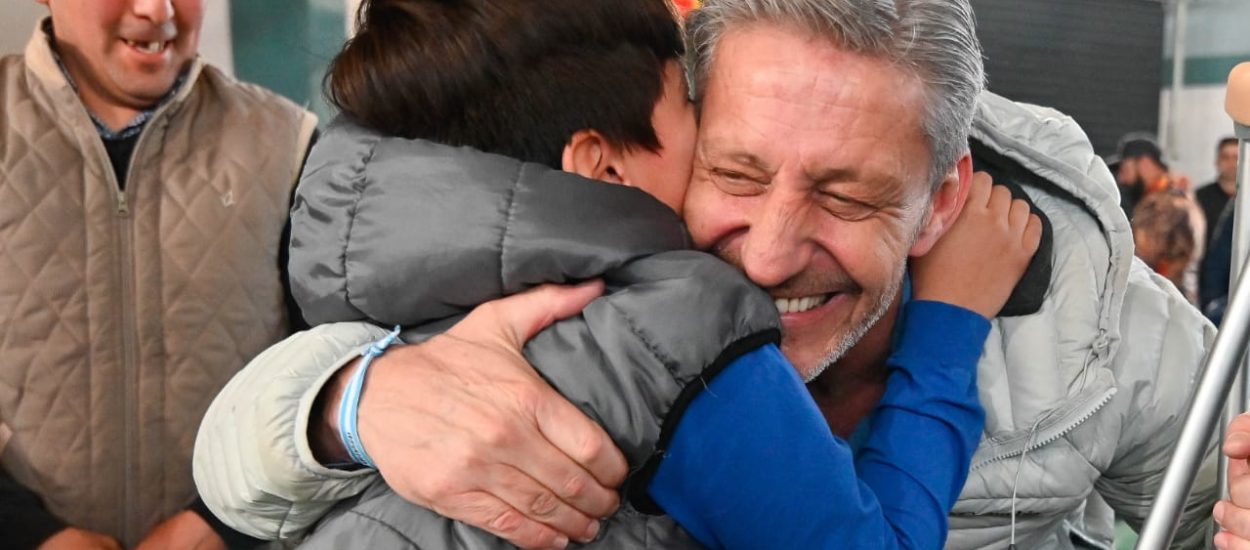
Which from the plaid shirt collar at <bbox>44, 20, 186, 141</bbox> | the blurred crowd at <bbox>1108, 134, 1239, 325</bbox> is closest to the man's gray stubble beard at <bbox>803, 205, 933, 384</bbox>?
the plaid shirt collar at <bbox>44, 20, 186, 141</bbox>

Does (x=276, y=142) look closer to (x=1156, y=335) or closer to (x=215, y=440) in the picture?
(x=215, y=440)

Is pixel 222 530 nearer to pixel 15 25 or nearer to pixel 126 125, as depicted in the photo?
Answer: pixel 126 125

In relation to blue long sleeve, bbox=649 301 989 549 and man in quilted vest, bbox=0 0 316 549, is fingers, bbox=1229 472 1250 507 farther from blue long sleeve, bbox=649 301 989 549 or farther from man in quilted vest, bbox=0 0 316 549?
man in quilted vest, bbox=0 0 316 549

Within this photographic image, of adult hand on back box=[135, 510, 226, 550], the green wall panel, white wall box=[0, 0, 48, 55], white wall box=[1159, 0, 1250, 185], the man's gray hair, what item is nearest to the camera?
the man's gray hair

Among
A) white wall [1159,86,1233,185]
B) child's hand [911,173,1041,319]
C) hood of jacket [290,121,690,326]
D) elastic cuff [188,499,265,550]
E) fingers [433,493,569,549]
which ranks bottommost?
white wall [1159,86,1233,185]

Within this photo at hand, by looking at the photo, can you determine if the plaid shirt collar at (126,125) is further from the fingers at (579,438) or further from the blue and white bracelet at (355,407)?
the fingers at (579,438)

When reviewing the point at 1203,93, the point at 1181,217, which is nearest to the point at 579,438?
the point at 1181,217

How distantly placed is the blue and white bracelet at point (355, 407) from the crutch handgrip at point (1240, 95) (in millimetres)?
788

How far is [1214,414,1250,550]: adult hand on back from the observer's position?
960 mm

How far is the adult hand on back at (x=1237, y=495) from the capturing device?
3.15ft

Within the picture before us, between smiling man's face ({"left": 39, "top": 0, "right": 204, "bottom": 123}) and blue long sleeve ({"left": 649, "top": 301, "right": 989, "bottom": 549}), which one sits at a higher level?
smiling man's face ({"left": 39, "top": 0, "right": 204, "bottom": 123})

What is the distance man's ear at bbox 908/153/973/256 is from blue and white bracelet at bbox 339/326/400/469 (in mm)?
600

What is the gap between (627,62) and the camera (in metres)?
0.86

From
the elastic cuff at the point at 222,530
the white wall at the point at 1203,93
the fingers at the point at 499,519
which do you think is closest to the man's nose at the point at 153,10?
the elastic cuff at the point at 222,530
